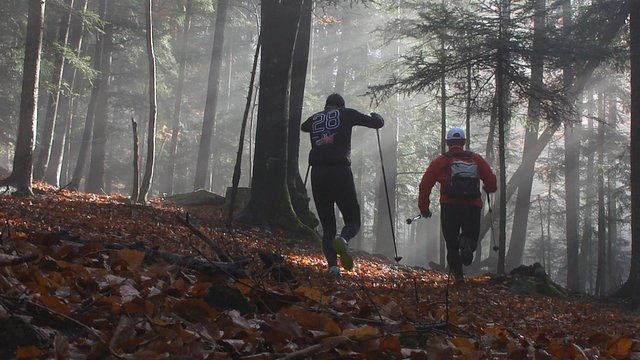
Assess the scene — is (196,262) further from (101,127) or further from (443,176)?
(101,127)

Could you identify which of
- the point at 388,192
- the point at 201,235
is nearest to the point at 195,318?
the point at 201,235

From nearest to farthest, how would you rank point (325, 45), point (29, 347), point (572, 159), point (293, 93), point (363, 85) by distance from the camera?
point (29, 347), point (293, 93), point (572, 159), point (363, 85), point (325, 45)

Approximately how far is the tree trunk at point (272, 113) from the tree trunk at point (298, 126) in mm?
1372

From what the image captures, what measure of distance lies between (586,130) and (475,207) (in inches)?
921

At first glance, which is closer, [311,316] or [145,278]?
[311,316]

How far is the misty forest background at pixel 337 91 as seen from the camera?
1177 cm

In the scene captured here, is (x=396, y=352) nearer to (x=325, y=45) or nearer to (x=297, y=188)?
(x=297, y=188)

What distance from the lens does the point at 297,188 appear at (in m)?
12.3

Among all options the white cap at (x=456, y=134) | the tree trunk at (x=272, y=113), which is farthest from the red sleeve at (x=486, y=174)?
the tree trunk at (x=272, y=113)

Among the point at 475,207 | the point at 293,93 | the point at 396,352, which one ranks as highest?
the point at 293,93

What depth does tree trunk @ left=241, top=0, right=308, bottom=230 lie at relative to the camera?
33.4ft

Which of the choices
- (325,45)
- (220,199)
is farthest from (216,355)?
(325,45)

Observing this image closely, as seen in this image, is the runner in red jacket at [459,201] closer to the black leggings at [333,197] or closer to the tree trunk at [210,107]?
the black leggings at [333,197]

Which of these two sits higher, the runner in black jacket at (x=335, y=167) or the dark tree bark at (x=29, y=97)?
the dark tree bark at (x=29, y=97)
